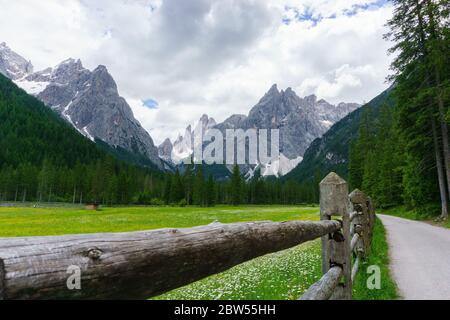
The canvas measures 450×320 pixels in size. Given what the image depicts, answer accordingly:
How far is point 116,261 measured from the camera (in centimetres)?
163

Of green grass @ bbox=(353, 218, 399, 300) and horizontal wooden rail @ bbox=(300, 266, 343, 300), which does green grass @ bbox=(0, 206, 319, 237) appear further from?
horizontal wooden rail @ bbox=(300, 266, 343, 300)

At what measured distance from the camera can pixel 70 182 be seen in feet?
414

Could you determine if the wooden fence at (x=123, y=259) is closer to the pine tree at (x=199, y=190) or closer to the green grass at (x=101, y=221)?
the green grass at (x=101, y=221)

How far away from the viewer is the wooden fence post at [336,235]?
522 cm

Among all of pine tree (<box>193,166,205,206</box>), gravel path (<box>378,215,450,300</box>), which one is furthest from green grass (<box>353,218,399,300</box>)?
pine tree (<box>193,166,205,206</box>)

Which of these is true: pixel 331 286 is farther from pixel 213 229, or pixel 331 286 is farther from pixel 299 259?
pixel 299 259

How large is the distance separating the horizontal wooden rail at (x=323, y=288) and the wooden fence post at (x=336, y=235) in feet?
1.53

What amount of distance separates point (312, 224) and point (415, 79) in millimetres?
32306

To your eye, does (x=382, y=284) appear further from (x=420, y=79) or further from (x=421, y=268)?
(x=420, y=79)

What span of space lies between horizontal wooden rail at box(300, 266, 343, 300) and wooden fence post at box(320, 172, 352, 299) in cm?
47

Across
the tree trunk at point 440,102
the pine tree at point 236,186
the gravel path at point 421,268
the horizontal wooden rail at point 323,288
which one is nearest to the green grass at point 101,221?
the gravel path at point 421,268

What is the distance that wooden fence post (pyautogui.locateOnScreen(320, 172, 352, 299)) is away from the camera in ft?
17.1
